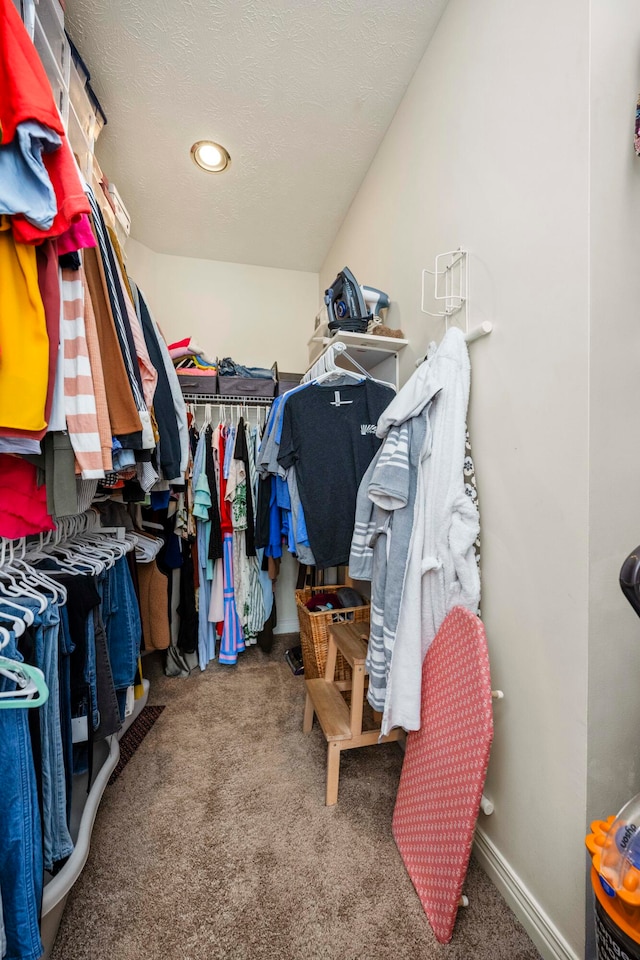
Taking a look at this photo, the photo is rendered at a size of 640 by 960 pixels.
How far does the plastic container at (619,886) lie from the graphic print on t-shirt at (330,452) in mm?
1170

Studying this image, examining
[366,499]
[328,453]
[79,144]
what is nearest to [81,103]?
[79,144]

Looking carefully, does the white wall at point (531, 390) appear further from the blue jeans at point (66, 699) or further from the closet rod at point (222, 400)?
the closet rod at point (222, 400)

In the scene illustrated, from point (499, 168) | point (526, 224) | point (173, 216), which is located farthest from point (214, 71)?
point (526, 224)

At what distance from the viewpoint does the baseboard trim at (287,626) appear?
2.91 meters

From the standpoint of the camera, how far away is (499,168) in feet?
3.73

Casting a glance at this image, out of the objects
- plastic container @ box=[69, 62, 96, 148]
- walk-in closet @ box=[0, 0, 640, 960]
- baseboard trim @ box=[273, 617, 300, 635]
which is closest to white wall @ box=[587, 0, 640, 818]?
walk-in closet @ box=[0, 0, 640, 960]

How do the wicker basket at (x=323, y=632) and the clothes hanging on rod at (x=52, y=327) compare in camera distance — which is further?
the wicker basket at (x=323, y=632)

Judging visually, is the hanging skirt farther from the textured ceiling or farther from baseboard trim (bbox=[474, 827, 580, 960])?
the textured ceiling

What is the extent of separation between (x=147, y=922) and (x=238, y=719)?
0.86 m

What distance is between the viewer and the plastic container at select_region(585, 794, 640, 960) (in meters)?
0.61

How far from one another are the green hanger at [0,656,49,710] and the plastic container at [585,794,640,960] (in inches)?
40.3

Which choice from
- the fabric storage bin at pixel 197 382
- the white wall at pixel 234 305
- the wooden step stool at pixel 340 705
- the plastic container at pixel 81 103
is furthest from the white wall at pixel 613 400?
the white wall at pixel 234 305

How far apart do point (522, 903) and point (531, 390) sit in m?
1.39

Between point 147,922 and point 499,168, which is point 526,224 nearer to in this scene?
point 499,168
